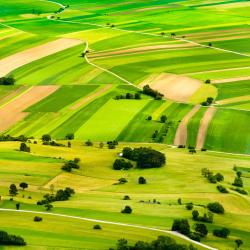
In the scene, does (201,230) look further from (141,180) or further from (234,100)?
(234,100)

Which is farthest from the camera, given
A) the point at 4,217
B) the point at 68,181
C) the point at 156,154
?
the point at 156,154

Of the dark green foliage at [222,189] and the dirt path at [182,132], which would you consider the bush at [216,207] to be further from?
the dirt path at [182,132]

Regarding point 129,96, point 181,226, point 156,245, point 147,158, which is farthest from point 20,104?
point 156,245

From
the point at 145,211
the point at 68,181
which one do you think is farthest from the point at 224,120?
the point at 145,211

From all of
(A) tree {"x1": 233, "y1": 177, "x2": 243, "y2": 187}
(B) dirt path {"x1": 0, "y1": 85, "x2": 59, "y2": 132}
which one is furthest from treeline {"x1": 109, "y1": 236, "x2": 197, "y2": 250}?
(B) dirt path {"x1": 0, "y1": 85, "x2": 59, "y2": 132}

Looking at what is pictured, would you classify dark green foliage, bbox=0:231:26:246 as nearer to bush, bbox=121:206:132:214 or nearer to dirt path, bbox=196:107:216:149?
bush, bbox=121:206:132:214

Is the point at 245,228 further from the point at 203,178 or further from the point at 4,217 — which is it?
the point at 4,217

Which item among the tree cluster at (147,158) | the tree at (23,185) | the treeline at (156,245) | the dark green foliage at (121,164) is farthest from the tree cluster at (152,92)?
the treeline at (156,245)
